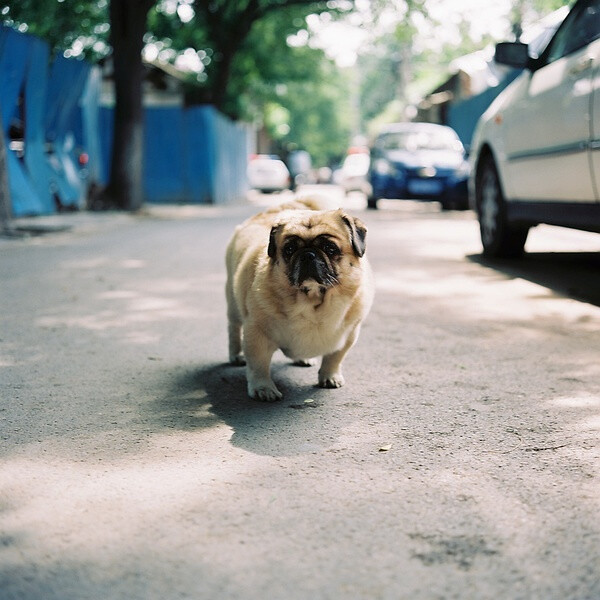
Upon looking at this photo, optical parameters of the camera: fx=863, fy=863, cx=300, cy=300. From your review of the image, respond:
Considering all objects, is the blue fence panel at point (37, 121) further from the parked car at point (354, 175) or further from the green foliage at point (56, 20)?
the parked car at point (354, 175)

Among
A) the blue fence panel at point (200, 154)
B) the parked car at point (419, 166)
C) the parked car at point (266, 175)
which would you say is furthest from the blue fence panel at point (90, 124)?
the parked car at point (266, 175)

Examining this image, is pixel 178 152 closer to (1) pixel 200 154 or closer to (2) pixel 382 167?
(1) pixel 200 154

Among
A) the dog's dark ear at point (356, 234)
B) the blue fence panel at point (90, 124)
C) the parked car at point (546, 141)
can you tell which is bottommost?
the dog's dark ear at point (356, 234)

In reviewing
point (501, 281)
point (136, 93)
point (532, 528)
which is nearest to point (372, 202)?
point (136, 93)

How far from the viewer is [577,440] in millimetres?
3258

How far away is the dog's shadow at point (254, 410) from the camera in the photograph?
3.29 m

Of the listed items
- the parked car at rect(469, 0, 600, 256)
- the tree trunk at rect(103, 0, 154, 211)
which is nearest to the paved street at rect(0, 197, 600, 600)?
the parked car at rect(469, 0, 600, 256)

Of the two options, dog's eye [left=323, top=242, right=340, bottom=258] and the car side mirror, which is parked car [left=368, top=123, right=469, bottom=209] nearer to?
the car side mirror

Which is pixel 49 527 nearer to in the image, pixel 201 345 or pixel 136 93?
pixel 201 345

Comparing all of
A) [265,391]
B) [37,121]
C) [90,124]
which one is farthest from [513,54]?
[90,124]

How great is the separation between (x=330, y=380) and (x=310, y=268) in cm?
77

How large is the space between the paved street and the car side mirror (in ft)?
6.98

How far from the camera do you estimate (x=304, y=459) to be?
10.0ft

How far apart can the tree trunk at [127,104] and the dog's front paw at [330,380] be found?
15.0m
